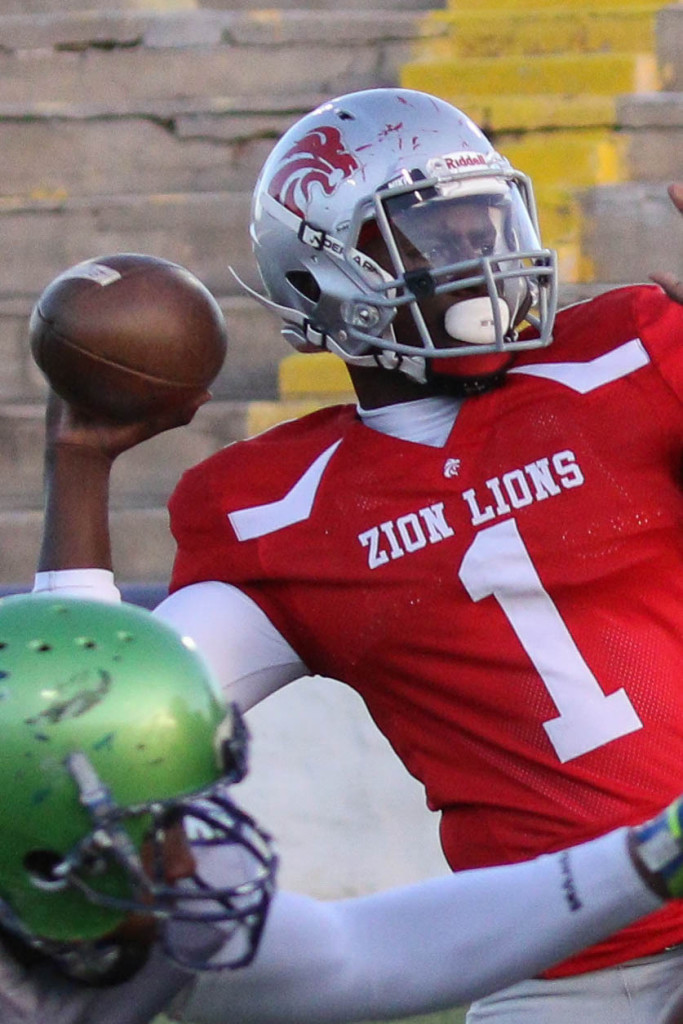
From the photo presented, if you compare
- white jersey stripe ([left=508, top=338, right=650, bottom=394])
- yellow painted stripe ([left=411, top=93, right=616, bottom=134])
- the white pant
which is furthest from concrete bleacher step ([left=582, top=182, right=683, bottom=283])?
the white pant

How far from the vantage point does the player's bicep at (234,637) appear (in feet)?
7.95

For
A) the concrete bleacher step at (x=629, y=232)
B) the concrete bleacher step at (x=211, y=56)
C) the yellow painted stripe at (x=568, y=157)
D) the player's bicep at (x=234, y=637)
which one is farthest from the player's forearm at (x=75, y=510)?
the concrete bleacher step at (x=211, y=56)

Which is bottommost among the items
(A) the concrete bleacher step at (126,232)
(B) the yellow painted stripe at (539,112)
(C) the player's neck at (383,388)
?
(A) the concrete bleacher step at (126,232)

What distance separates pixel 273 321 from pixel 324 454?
385 cm

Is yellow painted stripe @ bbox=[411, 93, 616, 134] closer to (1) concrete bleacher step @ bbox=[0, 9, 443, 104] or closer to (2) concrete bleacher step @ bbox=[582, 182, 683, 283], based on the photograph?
(2) concrete bleacher step @ bbox=[582, 182, 683, 283]

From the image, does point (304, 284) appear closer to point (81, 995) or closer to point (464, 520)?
point (464, 520)

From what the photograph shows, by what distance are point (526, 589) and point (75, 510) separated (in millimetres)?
610

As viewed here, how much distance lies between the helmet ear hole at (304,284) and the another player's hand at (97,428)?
22 cm

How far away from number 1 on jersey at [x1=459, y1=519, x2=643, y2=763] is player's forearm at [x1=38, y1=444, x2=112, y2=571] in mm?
496

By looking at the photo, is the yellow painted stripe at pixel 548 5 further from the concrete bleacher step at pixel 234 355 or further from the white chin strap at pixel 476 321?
the white chin strap at pixel 476 321

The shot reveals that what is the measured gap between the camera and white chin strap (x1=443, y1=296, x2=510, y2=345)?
7.76 feet

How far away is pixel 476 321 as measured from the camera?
7.80ft

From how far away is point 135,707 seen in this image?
168cm

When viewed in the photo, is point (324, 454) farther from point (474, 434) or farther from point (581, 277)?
point (581, 277)
